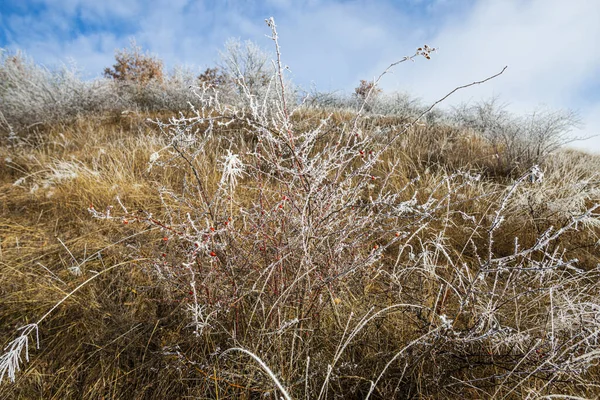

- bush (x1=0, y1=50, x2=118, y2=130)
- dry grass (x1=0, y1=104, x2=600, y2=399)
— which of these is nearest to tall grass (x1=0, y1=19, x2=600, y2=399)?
dry grass (x1=0, y1=104, x2=600, y2=399)

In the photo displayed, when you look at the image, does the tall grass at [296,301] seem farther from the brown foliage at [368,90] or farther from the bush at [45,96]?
the bush at [45,96]

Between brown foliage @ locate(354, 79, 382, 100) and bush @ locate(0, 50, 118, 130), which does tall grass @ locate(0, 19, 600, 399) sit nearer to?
brown foliage @ locate(354, 79, 382, 100)

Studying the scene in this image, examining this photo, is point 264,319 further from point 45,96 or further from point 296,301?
point 45,96

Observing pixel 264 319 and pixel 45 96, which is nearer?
pixel 264 319

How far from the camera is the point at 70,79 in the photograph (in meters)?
8.56

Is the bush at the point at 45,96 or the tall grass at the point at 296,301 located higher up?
the bush at the point at 45,96

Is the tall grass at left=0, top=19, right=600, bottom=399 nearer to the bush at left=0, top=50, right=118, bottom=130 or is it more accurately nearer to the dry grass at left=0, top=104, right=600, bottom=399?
the dry grass at left=0, top=104, right=600, bottom=399

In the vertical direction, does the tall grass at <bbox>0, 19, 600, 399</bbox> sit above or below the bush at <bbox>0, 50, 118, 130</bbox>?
below

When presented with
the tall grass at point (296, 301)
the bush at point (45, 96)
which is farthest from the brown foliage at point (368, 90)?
the bush at point (45, 96)

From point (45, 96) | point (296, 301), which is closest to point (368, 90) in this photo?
point (296, 301)

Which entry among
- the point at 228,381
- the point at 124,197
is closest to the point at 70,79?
the point at 124,197

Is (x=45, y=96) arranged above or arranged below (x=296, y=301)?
above

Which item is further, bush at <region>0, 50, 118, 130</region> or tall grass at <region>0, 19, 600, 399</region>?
bush at <region>0, 50, 118, 130</region>

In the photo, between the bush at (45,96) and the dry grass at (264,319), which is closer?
the dry grass at (264,319)
